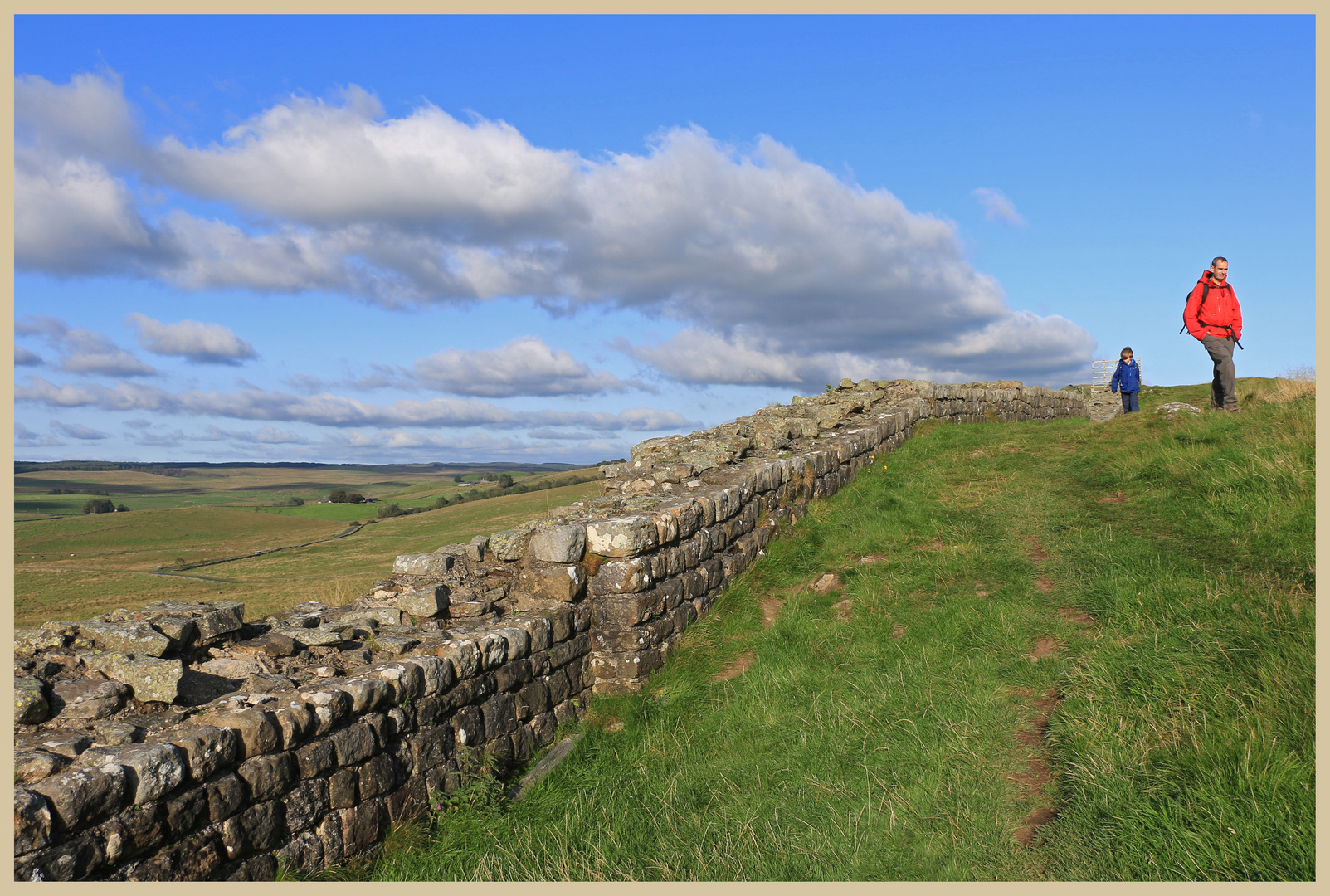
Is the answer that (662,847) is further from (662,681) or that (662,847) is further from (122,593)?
(122,593)

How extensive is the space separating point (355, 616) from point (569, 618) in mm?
1779

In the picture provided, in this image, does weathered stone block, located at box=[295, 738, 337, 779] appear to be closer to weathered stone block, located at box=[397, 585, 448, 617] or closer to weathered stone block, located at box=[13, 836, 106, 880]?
weathered stone block, located at box=[13, 836, 106, 880]

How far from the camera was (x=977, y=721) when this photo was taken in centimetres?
499

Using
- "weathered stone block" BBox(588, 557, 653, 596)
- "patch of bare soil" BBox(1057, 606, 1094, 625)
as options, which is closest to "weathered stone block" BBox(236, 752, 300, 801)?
"weathered stone block" BBox(588, 557, 653, 596)

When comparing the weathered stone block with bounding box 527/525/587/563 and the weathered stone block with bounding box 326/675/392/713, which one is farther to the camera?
the weathered stone block with bounding box 527/525/587/563

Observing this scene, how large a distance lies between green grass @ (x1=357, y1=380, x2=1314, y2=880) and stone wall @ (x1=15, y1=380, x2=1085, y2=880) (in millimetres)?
455

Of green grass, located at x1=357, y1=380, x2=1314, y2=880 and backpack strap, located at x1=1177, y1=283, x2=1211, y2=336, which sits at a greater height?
backpack strap, located at x1=1177, y1=283, x2=1211, y2=336

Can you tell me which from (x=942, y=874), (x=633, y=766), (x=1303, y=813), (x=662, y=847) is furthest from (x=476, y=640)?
(x=1303, y=813)

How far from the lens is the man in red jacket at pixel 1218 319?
12.4 m

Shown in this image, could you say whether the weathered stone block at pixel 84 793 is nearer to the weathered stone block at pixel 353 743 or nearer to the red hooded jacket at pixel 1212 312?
the weathered stone block at pixel 353 743

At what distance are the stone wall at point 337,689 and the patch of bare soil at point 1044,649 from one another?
3174 millimetres

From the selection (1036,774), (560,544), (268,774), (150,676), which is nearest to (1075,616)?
(1036,774)

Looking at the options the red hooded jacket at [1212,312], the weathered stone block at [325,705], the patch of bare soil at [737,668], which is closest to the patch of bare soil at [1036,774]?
the patch of bare soil at [737,668]

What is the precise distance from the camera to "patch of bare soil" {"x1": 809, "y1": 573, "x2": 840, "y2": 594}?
7.87 metres
